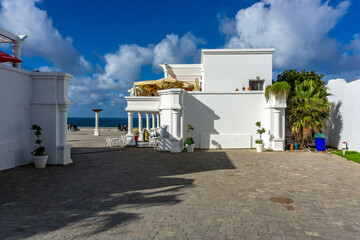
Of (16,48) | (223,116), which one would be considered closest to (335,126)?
(223,116)

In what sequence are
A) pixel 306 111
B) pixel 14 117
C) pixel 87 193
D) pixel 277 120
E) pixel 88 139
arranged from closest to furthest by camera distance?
pixel 87 193
pixel 14 117
pixel 277 120
pixel 306 111
pixel 88 139

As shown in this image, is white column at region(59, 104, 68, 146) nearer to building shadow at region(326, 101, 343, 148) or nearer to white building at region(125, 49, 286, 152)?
white building at region(125, 49, 286, 152)

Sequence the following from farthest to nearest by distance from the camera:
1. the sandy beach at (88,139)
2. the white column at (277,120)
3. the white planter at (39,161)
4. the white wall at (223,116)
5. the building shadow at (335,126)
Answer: the sandy beach at (88,139), the building shadow at (335,126), the white wall at (223,116), the white column at (277,120), the white planter at (39,161)

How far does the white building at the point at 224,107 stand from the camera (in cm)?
1571

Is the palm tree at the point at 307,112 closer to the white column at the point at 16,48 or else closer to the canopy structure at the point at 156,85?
the canopy structure at the point at 156,85

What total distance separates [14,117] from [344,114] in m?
18.5

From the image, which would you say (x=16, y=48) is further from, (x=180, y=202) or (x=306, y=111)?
(x=306, y=111)

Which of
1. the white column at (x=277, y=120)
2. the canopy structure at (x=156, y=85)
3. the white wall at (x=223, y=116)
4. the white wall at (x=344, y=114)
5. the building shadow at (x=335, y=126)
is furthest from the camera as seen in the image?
the canopy structure at (x=156, y=85)

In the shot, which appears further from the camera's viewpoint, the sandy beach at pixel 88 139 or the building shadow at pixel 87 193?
the sandy beach at pixel 88 139

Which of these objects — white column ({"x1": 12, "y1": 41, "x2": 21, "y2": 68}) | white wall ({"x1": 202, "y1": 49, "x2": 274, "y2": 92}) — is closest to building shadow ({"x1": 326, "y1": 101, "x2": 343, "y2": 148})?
white wall ({"x1": 202, "y1": 49, "x2": 274, "y2": 92})

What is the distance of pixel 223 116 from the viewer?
16.8 m

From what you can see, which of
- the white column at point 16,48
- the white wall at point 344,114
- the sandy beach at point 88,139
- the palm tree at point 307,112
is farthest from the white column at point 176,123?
the white wall at point 344,114

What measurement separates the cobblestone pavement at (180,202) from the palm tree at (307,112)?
5.12 metres

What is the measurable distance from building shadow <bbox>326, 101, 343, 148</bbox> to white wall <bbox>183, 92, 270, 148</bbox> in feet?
17.0
